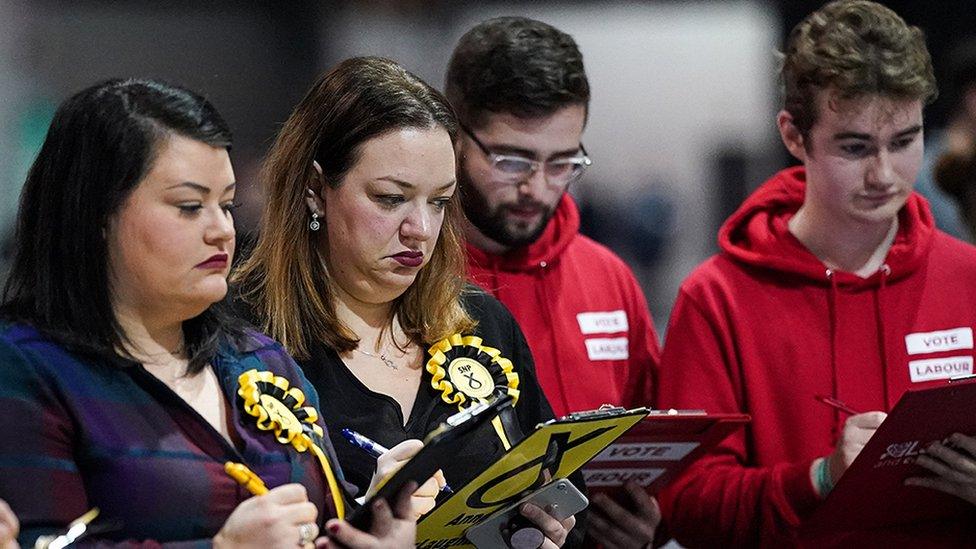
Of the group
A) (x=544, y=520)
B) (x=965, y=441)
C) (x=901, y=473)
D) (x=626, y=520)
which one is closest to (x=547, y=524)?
(x=544, y=520)

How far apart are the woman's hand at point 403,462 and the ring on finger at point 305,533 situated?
0.68ft

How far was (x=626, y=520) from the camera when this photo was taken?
10.1 feet

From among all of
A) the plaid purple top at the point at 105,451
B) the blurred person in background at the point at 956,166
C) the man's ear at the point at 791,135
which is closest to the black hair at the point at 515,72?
the man's ear at the point at 791,135

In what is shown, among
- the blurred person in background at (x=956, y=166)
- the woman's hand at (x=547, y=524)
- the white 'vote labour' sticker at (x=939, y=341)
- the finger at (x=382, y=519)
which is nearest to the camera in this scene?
the finger at (x=382, y=519)

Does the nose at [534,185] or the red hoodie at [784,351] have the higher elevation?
the nose at [534,185]

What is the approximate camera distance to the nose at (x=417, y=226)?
2.59 meters

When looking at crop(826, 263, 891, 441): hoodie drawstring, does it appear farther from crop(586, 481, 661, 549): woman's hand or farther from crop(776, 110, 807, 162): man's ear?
crop(586, 481, 661, 549): woman's hand

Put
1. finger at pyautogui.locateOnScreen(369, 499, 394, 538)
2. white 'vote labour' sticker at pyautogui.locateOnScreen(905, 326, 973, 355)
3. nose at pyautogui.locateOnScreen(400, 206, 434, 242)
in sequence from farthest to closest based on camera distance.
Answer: white 'vote labour' sticker at pyautogui.locateOnScreen(905, 326, 973, 355)
nose at pyautogui.locateOnScreen(400, 206, 434, 242)
finger at pyautogui.locateOnScreen(369, 499, 394, 538)

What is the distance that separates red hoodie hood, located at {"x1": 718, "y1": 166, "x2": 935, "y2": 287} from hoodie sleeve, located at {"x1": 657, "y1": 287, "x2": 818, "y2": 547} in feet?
0.56

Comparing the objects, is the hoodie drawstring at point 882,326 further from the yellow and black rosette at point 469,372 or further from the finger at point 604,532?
the yellow and black rosette at point 469,372

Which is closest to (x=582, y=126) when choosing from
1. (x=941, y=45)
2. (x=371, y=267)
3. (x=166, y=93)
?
(x=371, y=267)

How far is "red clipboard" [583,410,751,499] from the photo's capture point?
9.11 feet

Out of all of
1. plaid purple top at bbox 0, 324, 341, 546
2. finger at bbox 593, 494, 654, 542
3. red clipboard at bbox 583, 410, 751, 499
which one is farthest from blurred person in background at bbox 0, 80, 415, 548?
finger at bbox 593, 494, 654, 542

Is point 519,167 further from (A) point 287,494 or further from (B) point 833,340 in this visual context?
(A) point 287,494
